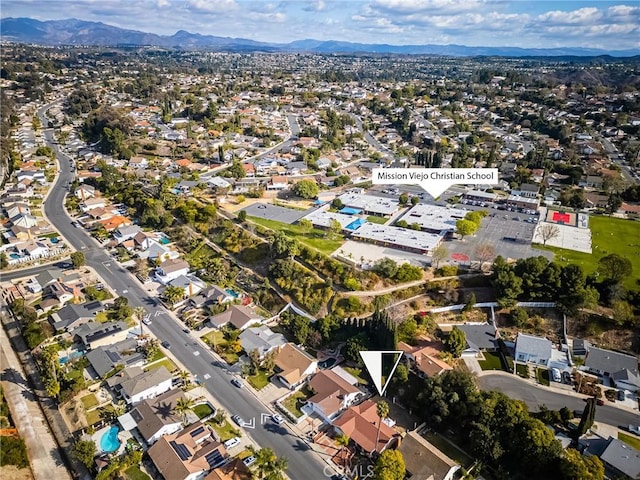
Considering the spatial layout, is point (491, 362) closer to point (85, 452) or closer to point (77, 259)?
point (85, 452)

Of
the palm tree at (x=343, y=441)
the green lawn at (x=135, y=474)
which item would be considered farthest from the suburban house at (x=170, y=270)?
the palm tree at (x=343, y=441)

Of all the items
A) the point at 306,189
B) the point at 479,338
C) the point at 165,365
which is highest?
the point at 306,189

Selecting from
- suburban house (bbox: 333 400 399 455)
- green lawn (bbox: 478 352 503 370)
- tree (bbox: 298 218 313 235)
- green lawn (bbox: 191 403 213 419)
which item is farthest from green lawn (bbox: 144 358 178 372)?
green lawn (bbox: 478 352 503 370)

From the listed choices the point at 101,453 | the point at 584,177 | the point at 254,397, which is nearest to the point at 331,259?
the point at 254,397

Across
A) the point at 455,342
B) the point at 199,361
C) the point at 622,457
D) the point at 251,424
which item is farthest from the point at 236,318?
the point at 622,457

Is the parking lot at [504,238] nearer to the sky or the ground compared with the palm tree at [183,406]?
nearer to the sky

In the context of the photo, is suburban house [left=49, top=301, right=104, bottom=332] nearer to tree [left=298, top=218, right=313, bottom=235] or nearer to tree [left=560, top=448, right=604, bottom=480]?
tree [left=298, top=218, right=313, bottom=235]

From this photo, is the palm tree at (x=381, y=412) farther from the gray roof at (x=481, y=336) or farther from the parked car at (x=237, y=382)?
the gray roof at (x=481, y=336)
